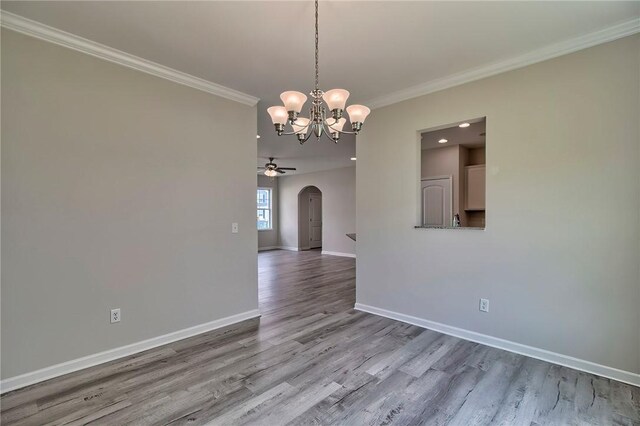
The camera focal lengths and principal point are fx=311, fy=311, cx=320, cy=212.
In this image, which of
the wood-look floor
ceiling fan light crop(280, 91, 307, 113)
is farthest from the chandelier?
the wood-look floor

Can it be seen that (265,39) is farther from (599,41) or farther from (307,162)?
(307,162)

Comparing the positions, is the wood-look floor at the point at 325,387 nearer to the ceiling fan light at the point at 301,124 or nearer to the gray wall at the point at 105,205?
the gray wall at the point at 105,205

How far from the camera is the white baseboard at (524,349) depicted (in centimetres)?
242

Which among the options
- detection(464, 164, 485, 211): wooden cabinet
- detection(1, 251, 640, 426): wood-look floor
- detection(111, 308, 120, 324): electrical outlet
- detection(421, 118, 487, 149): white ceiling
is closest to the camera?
detection(1, 251, 640, 426): wood-look floor

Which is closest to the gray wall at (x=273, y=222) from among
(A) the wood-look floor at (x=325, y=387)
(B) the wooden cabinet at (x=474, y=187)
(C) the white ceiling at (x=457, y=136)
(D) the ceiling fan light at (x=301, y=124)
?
(C) the white ceiling at (x=457, y=136)

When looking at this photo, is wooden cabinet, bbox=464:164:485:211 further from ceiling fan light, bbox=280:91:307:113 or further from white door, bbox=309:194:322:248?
white door, bbox=309:194:322:248

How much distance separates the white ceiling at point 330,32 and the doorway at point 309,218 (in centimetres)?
759

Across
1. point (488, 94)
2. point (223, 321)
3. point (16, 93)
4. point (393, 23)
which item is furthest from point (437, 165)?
point (16, 93)

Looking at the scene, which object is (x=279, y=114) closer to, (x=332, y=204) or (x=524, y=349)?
(x=524, y=349)

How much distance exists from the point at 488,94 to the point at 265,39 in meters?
2.18

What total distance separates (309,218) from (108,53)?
8.78m

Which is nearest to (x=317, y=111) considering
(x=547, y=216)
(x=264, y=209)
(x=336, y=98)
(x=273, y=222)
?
(x=336, y=98)

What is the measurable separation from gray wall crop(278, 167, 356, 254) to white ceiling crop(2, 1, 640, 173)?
19.5 ft

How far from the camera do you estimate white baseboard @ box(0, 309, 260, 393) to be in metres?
2.32
